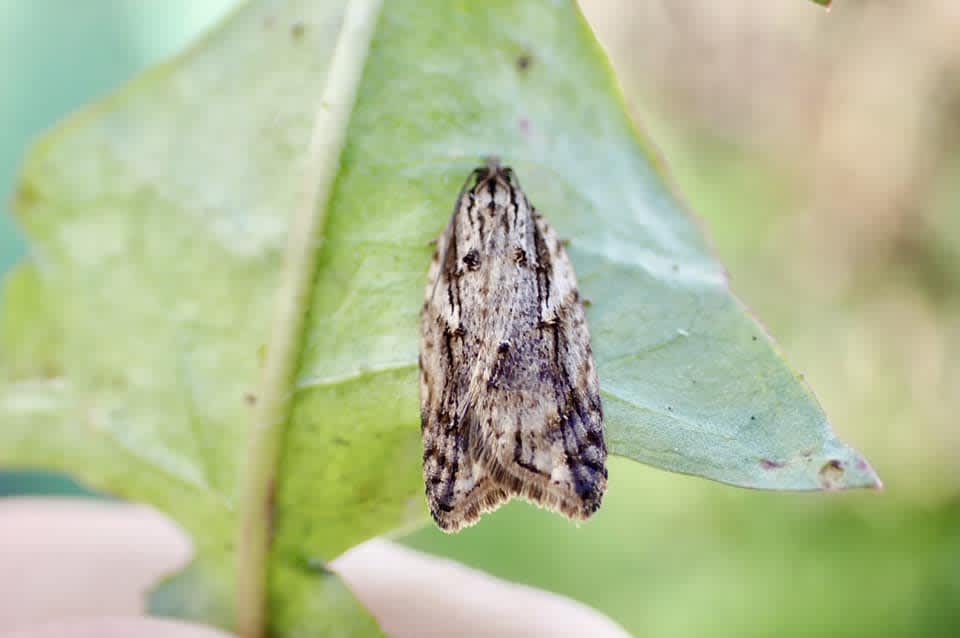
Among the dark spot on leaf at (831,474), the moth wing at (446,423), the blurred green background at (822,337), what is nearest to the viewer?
the dark spot on leaf at (831,474)

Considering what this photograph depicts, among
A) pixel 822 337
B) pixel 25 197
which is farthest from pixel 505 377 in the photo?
pixel 822 337

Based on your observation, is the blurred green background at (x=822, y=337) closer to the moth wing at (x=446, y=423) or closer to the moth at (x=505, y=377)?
the moth at (x=505, y=377)

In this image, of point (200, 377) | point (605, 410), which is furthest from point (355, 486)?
point (605, 410)

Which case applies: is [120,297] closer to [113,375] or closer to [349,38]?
[113,375]

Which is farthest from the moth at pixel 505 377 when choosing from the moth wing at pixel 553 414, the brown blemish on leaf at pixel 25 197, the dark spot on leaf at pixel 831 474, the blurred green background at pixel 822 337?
the blurred green background at pixel 822 337

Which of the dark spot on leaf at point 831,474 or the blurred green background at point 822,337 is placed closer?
the dark spot on leaf at point 831,474

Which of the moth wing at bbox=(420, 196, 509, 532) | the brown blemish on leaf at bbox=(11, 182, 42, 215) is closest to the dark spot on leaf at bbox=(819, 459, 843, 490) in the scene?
the moth wing at bbox=(420, 196, 509, 532)

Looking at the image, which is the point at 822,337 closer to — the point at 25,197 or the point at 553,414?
the point at 553,414

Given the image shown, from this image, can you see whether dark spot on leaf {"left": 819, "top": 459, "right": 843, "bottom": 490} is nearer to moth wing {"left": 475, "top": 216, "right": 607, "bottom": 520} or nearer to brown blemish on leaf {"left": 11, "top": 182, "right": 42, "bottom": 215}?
moth wing {"left": 475, "top": 216, "right": 607, "bottom": 520}
